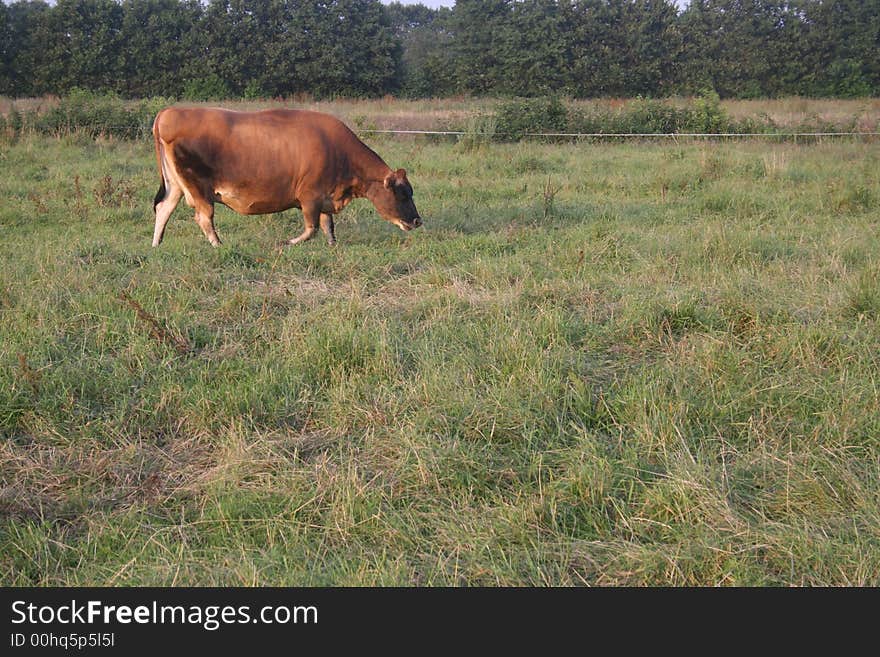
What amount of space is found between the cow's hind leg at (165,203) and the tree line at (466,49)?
2965 centimetres

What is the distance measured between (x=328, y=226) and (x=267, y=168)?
0.80 m

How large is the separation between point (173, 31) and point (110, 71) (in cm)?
339

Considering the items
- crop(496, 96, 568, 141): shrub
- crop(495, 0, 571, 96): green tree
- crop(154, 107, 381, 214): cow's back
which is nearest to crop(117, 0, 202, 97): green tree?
crop(495, 0, 571, 96): green tree

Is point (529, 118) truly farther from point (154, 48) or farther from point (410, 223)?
point (154, 48)

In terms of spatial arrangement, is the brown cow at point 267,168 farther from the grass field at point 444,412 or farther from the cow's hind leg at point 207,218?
the grass field at point 444,412

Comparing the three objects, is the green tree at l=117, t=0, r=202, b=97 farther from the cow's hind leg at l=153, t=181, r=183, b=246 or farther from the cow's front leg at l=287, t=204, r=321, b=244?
the cow's front leg at l=287, t=204, r=321, b=244

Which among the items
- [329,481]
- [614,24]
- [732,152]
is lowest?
[329,481]

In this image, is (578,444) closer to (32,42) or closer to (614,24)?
(32,42)

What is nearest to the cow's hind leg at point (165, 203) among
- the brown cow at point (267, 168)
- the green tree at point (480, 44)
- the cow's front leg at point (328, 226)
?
the brown cow at point (267, 168)

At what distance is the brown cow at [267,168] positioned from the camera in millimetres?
7445

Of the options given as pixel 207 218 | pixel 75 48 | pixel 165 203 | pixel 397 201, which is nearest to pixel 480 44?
pixel 75 48

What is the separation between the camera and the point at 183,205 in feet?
31.1

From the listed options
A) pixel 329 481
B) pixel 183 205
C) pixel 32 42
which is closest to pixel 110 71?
pixel 32 42

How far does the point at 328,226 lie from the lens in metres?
7.98
